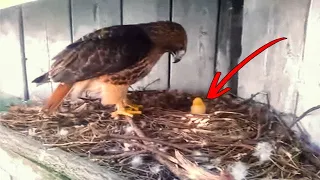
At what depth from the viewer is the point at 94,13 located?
0.80 metres

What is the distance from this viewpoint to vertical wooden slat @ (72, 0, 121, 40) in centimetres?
80

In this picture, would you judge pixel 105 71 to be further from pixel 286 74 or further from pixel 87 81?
pixel 286 74

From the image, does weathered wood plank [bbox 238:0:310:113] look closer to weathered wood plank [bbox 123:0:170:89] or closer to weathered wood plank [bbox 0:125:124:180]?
weathered wood plank [bbox 123:0:170:89]

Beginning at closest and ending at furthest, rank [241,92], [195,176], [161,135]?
1. [195,176]
2. [161,135]
3. [241,92]

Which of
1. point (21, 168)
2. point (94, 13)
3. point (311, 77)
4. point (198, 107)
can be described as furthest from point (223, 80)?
point (21, 168)

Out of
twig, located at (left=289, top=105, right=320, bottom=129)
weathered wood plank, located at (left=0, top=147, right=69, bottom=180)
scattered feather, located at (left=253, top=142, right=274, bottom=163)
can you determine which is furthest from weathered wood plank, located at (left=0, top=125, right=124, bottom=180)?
twig, located at (left=289, top=105, right=320, bottom=129)

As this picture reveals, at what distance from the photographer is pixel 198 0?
0.78 meters

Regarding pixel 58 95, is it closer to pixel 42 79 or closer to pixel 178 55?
pixel 42 79

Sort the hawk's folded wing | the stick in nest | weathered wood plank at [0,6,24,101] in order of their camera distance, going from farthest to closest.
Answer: weathered wood plank at [0,6,24,101]
the hawk's folded wing
the stick in nest

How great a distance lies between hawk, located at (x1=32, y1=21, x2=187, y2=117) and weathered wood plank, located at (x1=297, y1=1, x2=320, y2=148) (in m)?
0.23

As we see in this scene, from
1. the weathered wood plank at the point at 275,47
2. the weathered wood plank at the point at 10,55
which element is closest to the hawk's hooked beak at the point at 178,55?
the weathered wood plank at the point at 275,47

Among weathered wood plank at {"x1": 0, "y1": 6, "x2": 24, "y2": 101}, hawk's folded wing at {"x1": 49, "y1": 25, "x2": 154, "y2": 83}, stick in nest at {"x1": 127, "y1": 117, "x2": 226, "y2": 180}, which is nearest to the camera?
stick in nest at {"x1": 127, "y1": 117, "x2": 226, "y2": 180}

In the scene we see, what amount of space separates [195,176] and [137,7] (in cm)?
38

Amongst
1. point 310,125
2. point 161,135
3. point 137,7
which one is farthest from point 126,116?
point 310,125
